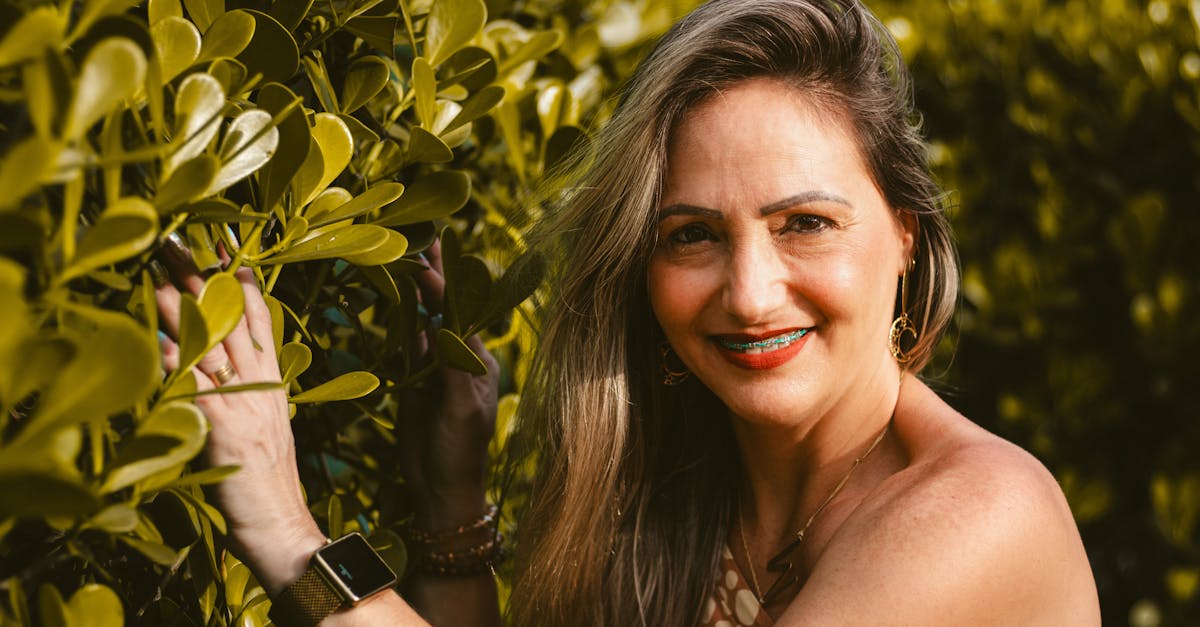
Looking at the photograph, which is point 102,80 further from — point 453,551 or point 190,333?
point 453,551

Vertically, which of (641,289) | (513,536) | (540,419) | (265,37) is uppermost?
(265,37)

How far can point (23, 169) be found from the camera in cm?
67

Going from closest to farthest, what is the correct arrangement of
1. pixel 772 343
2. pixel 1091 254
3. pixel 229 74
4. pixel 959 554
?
1. pixel 229 74
2. pixel 959 554
3. pixel 772 343
4. pixel 1091 254

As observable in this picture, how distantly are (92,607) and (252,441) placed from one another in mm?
370

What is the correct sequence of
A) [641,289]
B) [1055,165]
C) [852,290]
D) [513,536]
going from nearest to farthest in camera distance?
1. [852,290]
2. [641,289]
3. [513,536]
4. [1055,165]

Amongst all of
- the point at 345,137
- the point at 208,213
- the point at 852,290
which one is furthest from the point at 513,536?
the point at 208,213

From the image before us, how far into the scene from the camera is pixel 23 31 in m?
0.72

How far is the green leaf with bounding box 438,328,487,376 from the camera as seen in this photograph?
141 centimetres

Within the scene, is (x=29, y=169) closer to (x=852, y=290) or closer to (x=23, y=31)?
(x=23, y=31)

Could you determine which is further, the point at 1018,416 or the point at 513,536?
the point at 1018,416

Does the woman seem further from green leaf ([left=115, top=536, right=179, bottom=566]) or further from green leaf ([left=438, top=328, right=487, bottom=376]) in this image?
green leaf ([left=115, top=536, right=179, bottom=566])

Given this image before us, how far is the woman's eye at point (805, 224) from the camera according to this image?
1.81 m

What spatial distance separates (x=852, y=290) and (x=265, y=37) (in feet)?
3.59

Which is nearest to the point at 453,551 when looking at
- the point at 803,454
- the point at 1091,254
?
the point at 803,454
